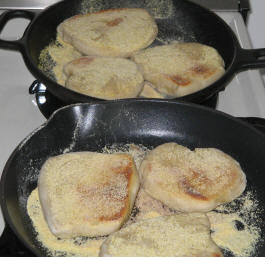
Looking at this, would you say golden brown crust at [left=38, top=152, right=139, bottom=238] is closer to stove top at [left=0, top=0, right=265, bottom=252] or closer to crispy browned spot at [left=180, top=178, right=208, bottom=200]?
crispy browned spot at [left=180, top=178, right=208, bottom=200]

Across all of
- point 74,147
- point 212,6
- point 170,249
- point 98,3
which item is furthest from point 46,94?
point 212,6

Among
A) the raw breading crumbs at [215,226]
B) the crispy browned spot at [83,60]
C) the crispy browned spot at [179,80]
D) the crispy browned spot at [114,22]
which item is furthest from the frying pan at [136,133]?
the crispy browned spot at [114,22]

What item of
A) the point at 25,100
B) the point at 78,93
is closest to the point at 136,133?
the point at 78,93

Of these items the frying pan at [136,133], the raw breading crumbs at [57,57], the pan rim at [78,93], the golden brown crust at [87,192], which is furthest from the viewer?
the raw breading crumbs at [57,57]

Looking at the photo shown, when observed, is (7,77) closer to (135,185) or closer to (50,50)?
(50,50)

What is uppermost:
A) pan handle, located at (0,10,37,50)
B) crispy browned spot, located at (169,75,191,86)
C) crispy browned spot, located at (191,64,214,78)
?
pan handle, located at (0,10,37,50)

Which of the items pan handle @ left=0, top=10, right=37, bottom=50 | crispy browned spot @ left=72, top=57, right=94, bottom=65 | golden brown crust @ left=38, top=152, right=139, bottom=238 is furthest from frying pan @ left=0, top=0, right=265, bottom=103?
golden brown crust @ left=38, top=152, right=139, bottom=238

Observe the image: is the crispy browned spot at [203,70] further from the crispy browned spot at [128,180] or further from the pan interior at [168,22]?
the crispy browned spot at [128,180]
